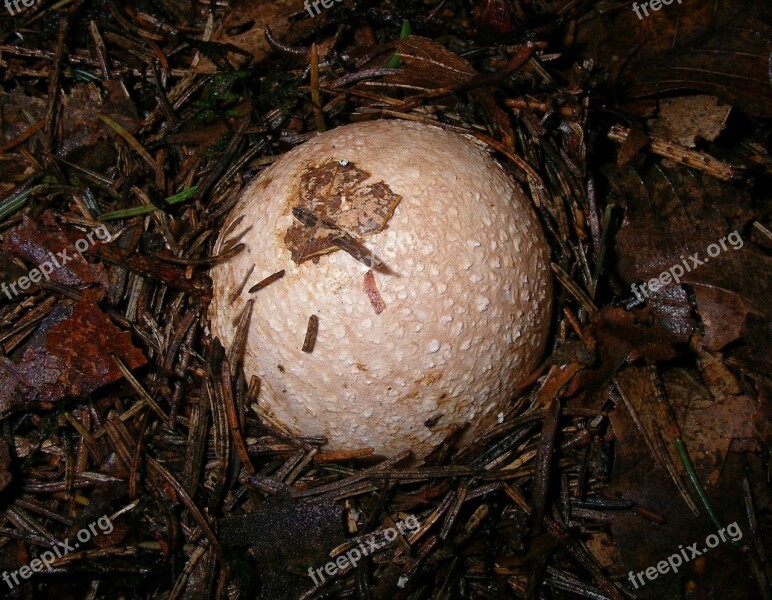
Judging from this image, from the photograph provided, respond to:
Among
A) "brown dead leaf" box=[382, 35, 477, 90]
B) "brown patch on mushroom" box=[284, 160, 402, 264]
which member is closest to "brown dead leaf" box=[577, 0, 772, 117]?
"brown dead leaf" box=[382, 35, 477, 90]

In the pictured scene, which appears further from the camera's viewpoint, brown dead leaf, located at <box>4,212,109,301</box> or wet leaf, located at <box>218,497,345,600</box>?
brown dead leaf, located at <box>4,212,109,301</box>

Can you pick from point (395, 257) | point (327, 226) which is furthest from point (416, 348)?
point (327, 226)

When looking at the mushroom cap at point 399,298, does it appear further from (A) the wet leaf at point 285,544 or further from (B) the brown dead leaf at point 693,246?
(B) the brown dead leaf at point 693,246

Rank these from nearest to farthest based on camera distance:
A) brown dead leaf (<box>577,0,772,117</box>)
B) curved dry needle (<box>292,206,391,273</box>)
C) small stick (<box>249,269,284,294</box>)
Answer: curved dry needle (<box>292,206,391,273</box>)
small stick (<box>249,269,284,294</box>)
brown dead leaf (<box>577,0,772,117</box>)

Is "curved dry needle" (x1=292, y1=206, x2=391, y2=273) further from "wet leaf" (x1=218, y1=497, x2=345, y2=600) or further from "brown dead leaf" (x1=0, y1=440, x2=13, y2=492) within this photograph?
"brown dead leaf" (x1=0, y1=440, x2=13, y2=492)

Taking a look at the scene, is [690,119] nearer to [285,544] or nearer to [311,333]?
[311,333]

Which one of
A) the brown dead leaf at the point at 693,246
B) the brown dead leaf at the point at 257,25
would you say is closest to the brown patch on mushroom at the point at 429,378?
the brown dead leaf at the point at 693,246

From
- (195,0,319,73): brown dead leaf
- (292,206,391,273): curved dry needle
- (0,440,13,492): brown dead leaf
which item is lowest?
(0,440,13,492): brown dead leaf

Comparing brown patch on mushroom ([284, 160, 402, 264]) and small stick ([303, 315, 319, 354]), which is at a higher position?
brown patch on mushroom ([284, 160, 402, 264])
